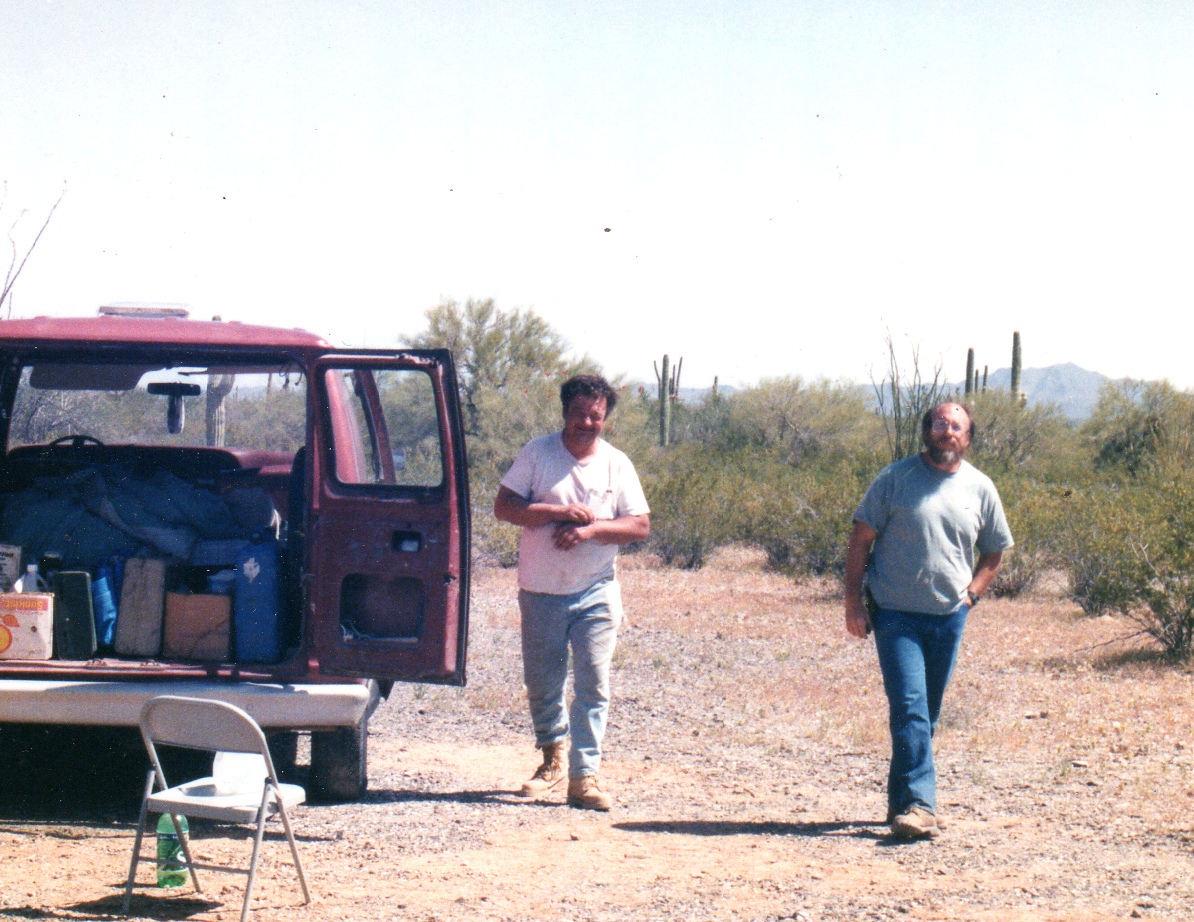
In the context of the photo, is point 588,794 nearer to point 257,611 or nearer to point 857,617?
point 857,617

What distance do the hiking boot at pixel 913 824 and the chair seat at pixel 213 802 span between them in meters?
2.16

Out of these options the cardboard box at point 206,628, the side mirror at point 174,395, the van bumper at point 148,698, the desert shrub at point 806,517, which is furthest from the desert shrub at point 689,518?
the van bumper at point 148,698

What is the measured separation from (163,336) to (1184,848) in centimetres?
427

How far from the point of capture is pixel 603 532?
5.32m

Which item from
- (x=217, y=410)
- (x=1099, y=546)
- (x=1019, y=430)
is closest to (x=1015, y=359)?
(x=1019, y=430)

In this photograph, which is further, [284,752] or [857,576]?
[284,752]

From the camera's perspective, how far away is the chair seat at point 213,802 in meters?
3.82

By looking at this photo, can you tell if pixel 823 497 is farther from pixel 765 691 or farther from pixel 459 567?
pixel 459 567

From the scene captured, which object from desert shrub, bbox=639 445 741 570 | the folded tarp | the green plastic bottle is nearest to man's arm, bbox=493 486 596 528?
the folded tarp

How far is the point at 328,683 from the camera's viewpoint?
4.97 metres

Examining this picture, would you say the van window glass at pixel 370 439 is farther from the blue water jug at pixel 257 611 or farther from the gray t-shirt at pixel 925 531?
the gray t-shirt at pixel 925 531

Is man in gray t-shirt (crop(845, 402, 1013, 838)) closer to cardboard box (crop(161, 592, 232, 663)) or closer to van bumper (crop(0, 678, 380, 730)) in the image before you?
van bumper (crop(0, 678, 380, 730))

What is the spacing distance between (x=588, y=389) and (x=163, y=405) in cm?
250

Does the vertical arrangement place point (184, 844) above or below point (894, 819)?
above
